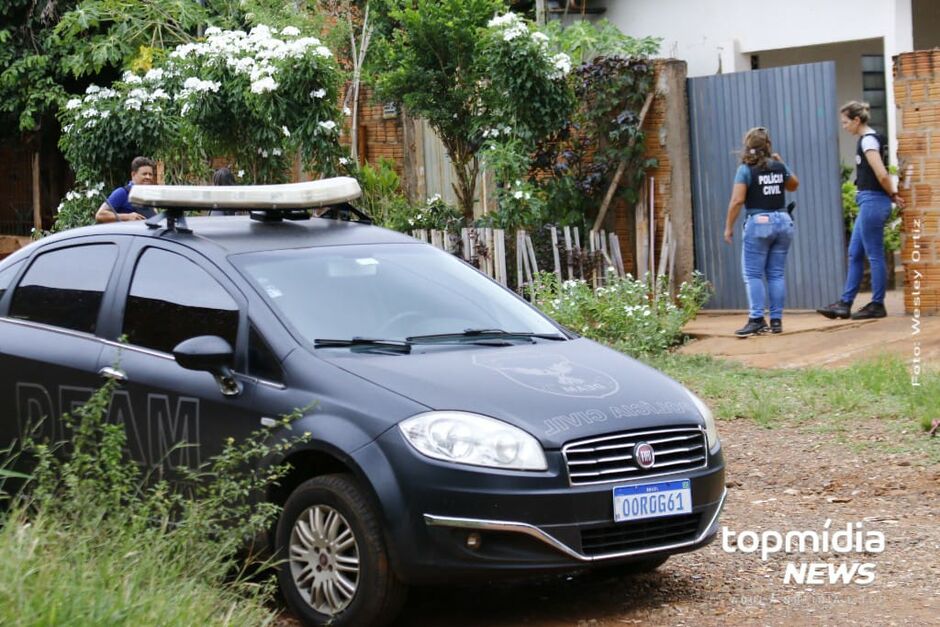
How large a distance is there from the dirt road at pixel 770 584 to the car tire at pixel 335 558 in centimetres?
44

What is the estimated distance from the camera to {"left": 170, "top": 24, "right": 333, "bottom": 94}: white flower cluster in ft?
47.9

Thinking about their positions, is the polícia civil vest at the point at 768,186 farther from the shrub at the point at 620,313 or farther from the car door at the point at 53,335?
the car door at the point at 53,335

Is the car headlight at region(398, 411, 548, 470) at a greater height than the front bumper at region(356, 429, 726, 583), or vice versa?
the car headlight at region(398, 411, 548, 470)

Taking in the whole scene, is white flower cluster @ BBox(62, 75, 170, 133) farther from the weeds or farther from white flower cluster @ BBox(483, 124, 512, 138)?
the weeds

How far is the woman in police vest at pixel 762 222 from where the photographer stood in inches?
478

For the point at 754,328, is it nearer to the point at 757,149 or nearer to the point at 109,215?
the point at 757,149

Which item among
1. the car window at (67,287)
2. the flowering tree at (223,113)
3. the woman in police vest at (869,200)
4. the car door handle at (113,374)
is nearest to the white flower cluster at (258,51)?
the flowering tree at (223,113)

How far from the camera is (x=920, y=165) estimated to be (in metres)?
12.1

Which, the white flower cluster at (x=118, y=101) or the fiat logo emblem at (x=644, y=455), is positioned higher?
the white flower cluster at (x=118, y=101)

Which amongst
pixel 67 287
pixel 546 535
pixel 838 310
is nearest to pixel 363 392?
pixel 546 535

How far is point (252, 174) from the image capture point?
15.8 m

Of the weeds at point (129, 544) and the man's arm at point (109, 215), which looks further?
the man's arm at point (109, 215)

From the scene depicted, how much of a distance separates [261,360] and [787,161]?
862cm

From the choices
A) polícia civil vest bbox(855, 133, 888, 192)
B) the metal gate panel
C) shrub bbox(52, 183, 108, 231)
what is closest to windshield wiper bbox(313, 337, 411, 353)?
polícia civil vest bbox(855, 133, 888, 192)
